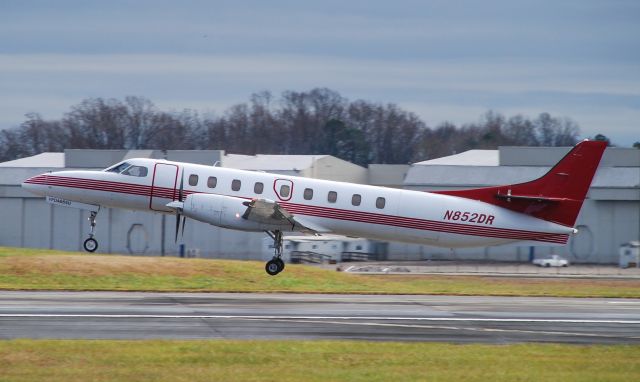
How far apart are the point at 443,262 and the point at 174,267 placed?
32.5 meters

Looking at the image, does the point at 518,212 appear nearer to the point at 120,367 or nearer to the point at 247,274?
the point at 247,274

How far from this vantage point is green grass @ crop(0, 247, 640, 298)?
37719 millimetres

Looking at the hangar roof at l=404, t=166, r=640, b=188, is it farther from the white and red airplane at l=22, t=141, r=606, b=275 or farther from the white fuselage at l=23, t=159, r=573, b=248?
the white fuselage at l=23, t=159, r=573, b=248

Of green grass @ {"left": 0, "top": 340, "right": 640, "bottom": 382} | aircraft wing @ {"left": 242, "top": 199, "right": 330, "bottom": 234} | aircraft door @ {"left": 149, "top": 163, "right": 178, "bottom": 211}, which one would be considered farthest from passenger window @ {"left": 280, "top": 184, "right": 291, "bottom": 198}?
green grass @ {"left": 0, "top": 340, "right": 640, "bottom": 382}

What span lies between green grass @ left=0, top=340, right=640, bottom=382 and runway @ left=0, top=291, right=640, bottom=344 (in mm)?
1245

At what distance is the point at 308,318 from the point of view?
89.0 ft

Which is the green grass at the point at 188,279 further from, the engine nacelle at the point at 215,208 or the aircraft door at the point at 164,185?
the engine nacelle at the point at 215,208

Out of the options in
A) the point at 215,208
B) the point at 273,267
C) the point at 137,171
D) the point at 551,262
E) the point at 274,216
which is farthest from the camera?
the point at 551,262

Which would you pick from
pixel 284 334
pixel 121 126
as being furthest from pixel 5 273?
pixel 121 126

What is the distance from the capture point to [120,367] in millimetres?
19562

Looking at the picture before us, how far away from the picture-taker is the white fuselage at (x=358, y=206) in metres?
34.1

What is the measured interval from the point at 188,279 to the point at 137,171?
22.8 feet

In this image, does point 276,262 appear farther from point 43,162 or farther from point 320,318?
point 43,162

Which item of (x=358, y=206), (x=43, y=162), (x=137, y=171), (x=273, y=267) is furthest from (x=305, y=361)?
(x=43, y=162)
